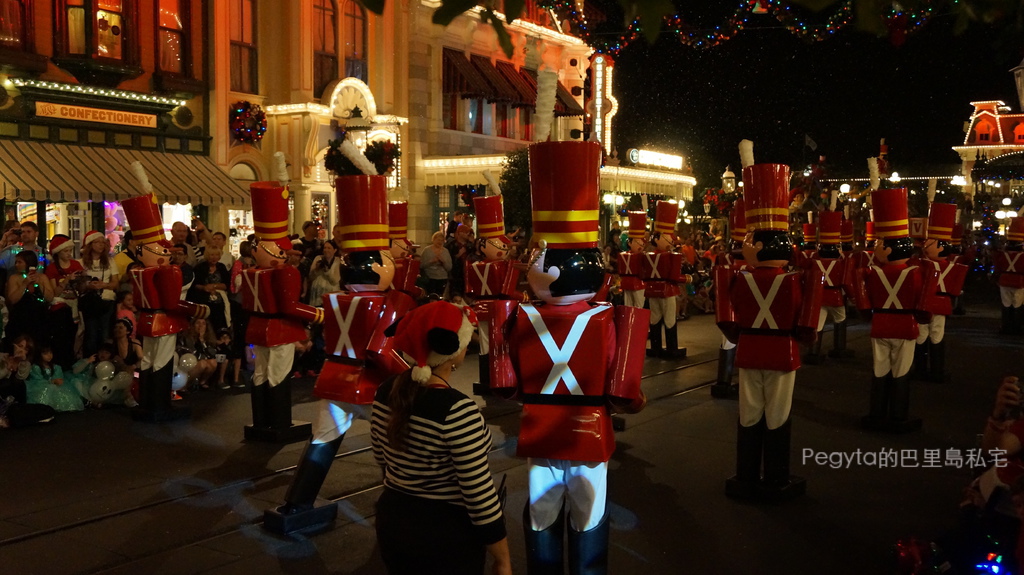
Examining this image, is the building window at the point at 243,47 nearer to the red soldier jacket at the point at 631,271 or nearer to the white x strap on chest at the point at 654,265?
the red soldier jacket at the point at 631,271

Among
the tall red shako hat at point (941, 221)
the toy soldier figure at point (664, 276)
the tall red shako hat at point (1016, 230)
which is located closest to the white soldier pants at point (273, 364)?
the toy soldier figure at point (664, 276)

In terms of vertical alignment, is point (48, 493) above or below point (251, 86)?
below

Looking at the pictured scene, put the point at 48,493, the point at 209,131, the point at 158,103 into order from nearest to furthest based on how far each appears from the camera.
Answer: the point at 48,493 → the point at 158,103 → the point at 209,131

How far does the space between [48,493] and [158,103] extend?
12.5 meters

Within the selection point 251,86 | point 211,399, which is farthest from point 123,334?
point 251,86

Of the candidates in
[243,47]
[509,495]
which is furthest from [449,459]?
[243,47]

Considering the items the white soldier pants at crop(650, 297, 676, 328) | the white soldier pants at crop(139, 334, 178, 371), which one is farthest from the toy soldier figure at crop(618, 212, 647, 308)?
the white soldier pants at crop(139, 334, 178, 371)

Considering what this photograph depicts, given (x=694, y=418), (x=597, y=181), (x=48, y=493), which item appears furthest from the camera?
(x=694, y=418)

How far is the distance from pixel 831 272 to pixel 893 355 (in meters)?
4.67

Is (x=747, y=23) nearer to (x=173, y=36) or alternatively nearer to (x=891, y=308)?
(x=891, y=308)

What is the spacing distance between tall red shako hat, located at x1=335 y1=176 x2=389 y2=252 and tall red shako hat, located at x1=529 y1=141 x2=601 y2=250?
6.63 ft

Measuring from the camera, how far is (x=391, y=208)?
35.0 ft

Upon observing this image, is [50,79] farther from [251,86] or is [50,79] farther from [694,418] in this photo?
[694,418]

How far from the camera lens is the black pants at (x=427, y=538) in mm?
3365
